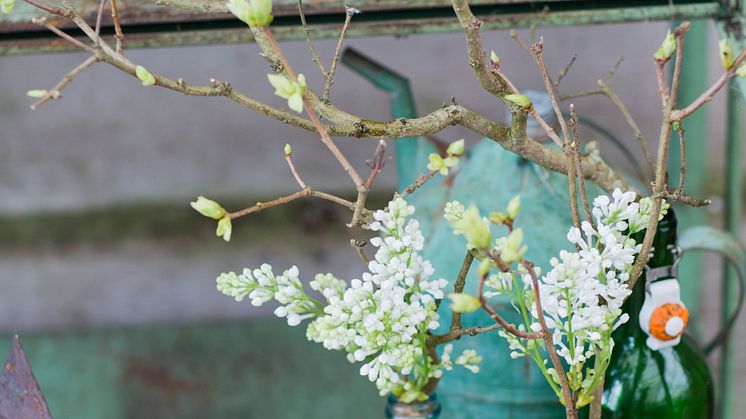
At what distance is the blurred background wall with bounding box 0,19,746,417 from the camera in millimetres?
1382

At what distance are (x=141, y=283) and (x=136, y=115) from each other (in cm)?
33

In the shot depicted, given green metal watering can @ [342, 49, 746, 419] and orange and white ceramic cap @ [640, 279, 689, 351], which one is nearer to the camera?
orange and white ceramic cap @ [640, 279, 689, 351]

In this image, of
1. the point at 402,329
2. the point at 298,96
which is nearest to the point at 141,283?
the point at 402,329

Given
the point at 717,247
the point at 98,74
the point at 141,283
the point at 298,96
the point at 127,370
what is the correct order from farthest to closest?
the point at 141,283 → the point at 98,74 → the point at 127,370 → the point at 717,247 → the point at 298,96

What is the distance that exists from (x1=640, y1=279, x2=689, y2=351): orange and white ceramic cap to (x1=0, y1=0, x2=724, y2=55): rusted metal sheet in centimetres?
26

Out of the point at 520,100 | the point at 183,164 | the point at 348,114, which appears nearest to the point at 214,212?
the point at 348,114

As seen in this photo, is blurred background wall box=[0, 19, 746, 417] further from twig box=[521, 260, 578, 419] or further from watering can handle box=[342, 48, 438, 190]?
twig box=[521, 260, 578, 419]

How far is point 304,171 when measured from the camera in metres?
1.42

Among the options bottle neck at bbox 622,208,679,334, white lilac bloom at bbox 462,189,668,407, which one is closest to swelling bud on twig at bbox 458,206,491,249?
white lilac bloom at bbox 462,189,668,407

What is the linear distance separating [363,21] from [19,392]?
17.5 inches

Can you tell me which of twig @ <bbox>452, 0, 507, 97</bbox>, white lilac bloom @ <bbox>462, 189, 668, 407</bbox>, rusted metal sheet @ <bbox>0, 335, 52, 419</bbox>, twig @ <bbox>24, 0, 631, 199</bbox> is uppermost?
twig @ <bbox>452, 0, 507, 97</bbox>

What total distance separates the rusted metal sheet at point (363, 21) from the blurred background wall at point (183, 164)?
57cm

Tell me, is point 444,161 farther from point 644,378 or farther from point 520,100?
point 644,378

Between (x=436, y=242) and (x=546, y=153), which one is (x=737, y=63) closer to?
(x=546, y=153)
